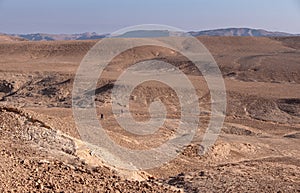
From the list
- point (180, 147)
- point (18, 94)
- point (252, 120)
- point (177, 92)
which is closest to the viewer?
point (180, 147)

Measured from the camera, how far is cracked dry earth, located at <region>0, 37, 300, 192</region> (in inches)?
290

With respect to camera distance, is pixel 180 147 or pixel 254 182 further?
pixel 180 147

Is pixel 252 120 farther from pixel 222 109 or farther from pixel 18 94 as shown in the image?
pixel 18 94

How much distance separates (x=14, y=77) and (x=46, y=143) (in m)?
31.6

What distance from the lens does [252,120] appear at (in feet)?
83.0

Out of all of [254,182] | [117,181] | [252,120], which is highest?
[117,181]

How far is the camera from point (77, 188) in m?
6.58

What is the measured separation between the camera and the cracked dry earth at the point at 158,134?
737cm

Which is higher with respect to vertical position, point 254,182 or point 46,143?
point 46,143

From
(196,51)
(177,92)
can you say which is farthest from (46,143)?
(196,51)

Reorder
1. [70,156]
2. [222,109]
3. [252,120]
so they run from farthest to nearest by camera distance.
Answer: [222,109]
[252,120]
[70,156]

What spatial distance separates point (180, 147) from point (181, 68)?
30039mm

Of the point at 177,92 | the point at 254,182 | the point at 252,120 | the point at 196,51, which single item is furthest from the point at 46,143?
the point at 196,51

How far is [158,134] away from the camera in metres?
16.5
